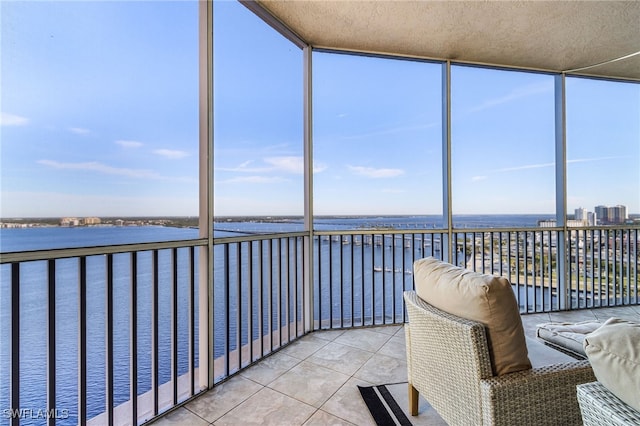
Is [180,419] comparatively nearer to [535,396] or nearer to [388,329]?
[535,396]

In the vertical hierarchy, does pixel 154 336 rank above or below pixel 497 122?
below

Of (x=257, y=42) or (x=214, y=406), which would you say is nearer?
(x=214, y=406)

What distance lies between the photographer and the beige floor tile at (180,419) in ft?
5.21

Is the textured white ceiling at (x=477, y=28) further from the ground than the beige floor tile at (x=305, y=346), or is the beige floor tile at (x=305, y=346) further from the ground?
the textured white ceiling at (x=477, y=28)

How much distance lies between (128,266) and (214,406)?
0.95 meters

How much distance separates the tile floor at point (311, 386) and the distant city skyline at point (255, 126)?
1.18 m

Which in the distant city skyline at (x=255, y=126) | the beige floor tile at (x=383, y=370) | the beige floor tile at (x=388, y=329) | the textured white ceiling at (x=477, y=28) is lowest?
the beige floor tile at (x=388, y=329)

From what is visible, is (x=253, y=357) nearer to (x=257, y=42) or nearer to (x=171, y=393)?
(x=171, y=393)

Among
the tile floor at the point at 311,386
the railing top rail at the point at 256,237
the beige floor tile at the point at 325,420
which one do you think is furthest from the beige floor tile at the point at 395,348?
the railing top rail at the point at 256,237

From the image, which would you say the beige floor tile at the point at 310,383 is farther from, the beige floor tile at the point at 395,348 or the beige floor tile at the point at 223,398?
the beige floor tile at the point at 395,348

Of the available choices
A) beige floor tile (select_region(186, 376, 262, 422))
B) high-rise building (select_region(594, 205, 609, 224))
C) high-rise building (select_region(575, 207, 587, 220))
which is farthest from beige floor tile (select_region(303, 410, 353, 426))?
high-rise building (select_region(594, 205, 609, 224))

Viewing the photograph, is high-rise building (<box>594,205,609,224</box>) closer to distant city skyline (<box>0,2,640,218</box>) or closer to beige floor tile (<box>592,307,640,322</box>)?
distant city skyline (<box>0,2,640,218</box>)

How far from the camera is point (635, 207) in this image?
3.91 m

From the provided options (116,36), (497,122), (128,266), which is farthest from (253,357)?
(497,122)
